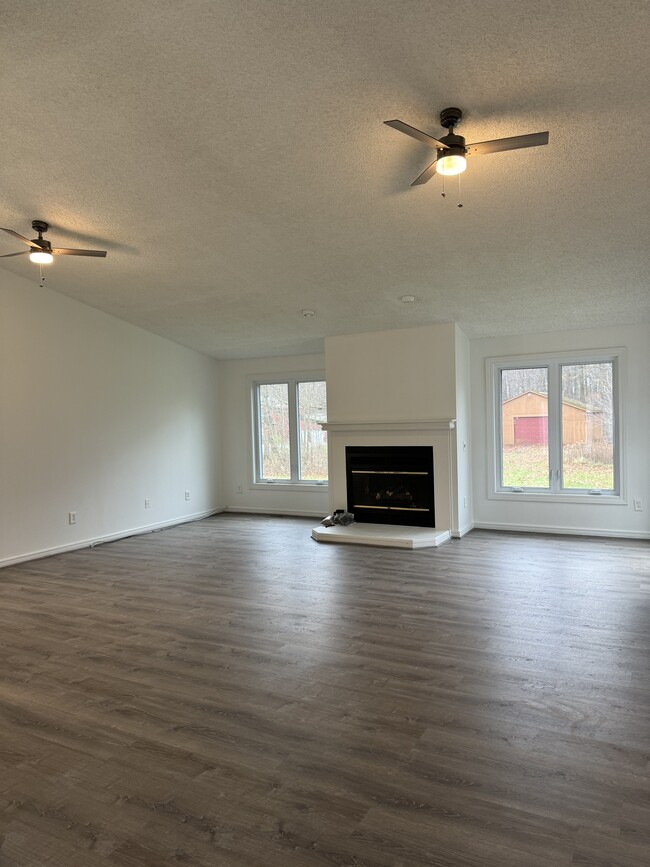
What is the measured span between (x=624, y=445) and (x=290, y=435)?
462 cm

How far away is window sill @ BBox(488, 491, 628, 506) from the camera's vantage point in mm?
6535

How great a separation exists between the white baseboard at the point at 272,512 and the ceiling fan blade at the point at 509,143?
615 centimetres

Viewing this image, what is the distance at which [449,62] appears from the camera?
2912 mm

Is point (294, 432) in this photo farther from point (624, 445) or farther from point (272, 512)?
point (624, 445)

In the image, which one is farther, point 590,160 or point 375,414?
point 375,414

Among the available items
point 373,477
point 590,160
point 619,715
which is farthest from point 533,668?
point 373,477

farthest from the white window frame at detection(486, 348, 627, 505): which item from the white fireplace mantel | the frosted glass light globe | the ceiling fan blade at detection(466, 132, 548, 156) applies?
the frosted glass light globe

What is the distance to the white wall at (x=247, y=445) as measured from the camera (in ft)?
28.2

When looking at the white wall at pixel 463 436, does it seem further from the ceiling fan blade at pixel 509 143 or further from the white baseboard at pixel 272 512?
the ceiling fan blade at pixel 509 143

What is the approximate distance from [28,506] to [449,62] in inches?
222

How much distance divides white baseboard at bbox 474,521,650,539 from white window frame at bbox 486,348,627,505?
1.08 ft

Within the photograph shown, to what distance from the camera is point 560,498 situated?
679 centimetres

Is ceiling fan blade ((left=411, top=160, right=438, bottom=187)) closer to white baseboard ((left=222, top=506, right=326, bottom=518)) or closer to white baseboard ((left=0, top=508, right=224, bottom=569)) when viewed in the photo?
white baseboard ((left=0, top=508, right=224, bottom=569))

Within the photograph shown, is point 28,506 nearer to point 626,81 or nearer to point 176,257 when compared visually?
point 176,257
